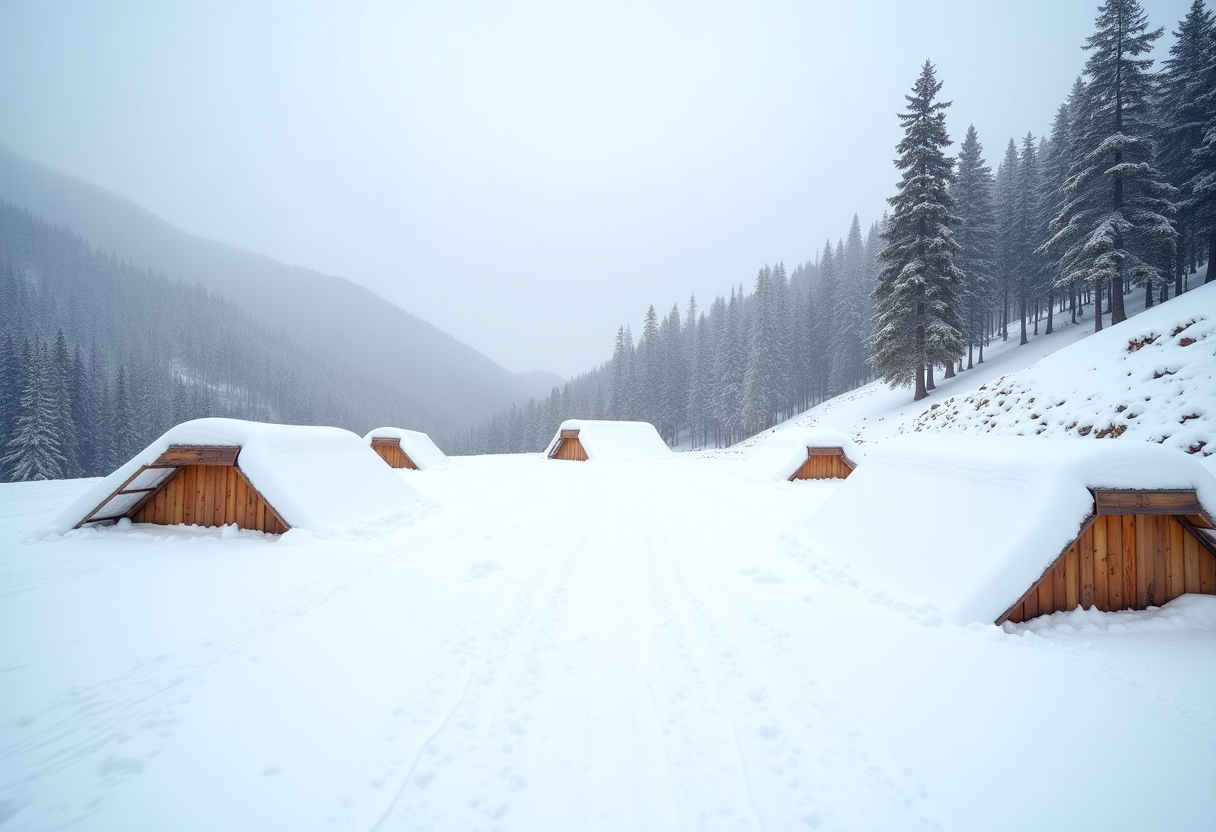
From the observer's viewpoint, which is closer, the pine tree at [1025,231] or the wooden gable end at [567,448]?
the wooden gable end at [567,448]

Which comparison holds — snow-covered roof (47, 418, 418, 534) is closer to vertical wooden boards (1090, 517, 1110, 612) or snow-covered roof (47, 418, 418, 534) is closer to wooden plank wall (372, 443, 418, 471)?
vertical wooden boards (1090, 517, 1110, 612)

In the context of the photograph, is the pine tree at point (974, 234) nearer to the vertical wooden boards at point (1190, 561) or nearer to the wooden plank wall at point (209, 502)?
the vertical wooden boards at point (1190, 561)

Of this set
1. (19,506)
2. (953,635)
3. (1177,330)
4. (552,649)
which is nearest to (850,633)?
(953,635)

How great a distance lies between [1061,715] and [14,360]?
72623 millimetres

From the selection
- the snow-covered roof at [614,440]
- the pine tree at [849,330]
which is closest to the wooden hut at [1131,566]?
the snow-covered roof at [614,440]

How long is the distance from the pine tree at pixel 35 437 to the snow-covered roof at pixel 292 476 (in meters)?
38.4

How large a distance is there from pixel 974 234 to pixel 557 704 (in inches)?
Result: 1563

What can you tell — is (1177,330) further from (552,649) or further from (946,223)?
(552,649)

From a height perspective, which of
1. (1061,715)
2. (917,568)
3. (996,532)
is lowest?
(1061,715)

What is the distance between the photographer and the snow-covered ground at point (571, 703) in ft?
9.54

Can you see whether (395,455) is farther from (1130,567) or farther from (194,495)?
(1130,567)

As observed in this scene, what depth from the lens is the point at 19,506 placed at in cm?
1093

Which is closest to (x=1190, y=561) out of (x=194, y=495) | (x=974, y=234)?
(x=194, y=495)

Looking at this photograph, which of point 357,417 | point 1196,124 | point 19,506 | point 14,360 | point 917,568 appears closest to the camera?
point 917,568
